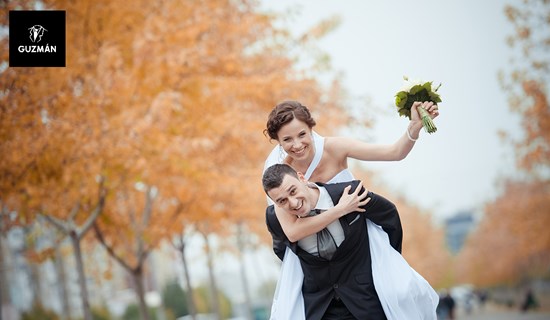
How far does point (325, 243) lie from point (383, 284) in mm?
474

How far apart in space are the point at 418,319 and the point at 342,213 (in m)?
0.95

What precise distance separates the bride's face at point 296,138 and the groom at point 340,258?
23cm

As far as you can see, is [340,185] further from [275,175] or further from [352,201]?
[275,175]

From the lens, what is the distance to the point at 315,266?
4.97 meters

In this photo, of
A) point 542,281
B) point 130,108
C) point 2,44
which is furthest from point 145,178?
point 542,281

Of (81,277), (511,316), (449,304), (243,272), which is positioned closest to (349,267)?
(81,277)

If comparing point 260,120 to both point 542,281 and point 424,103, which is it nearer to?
point 424,103

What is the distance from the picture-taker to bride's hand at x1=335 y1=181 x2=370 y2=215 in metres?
4.75

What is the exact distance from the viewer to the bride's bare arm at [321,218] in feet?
15.5

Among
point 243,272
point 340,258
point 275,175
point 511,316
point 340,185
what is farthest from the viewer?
point 511,316

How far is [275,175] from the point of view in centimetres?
473

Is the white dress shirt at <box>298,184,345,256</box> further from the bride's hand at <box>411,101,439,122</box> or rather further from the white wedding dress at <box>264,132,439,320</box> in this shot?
the bride's hand at <box>411,101,439,122</box>

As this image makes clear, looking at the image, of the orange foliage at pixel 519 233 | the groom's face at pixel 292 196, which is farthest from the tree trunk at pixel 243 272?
the groom's face at pixel 292 196

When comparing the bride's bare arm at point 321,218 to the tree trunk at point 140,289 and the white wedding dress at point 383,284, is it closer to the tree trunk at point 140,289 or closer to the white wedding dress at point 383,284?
the white wedding dress at point 383,284
